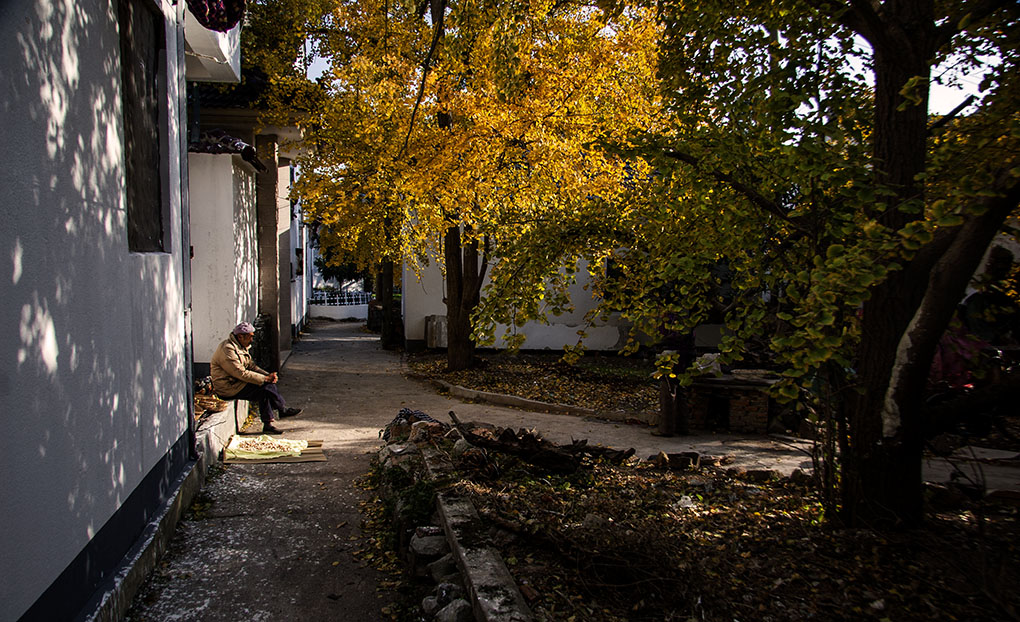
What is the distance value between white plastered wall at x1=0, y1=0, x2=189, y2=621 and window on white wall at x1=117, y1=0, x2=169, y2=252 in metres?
0.20

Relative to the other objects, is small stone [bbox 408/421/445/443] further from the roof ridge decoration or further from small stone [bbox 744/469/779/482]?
the roof ridge decoration

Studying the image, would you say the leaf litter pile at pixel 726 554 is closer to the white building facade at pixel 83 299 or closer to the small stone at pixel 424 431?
the small stone at pixel 424 431

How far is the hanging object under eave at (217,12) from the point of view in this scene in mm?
6326

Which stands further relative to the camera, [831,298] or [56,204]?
[56,204]

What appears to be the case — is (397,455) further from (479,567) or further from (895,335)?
(895,335)

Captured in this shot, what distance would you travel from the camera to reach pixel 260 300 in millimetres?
13406

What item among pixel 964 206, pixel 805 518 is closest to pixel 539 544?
pixel 805 518

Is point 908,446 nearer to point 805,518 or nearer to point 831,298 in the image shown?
point 805,518

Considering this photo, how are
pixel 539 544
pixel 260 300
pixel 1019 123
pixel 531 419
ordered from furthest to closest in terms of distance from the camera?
pixel 260 300 → pixel 531 419 → pixel 539 544 → pixel 1019 123

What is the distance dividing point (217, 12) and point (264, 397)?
15.0ft

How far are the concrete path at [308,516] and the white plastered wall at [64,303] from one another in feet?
2.67

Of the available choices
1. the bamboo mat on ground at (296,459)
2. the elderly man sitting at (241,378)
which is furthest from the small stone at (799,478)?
the elderly man sitting at (241,378)

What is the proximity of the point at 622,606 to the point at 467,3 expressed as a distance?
4.55m

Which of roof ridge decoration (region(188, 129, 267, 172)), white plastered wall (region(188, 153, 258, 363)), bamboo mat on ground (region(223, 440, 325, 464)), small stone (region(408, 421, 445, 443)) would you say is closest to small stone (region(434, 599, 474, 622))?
small stone (region(408, 421, 445, 443))
